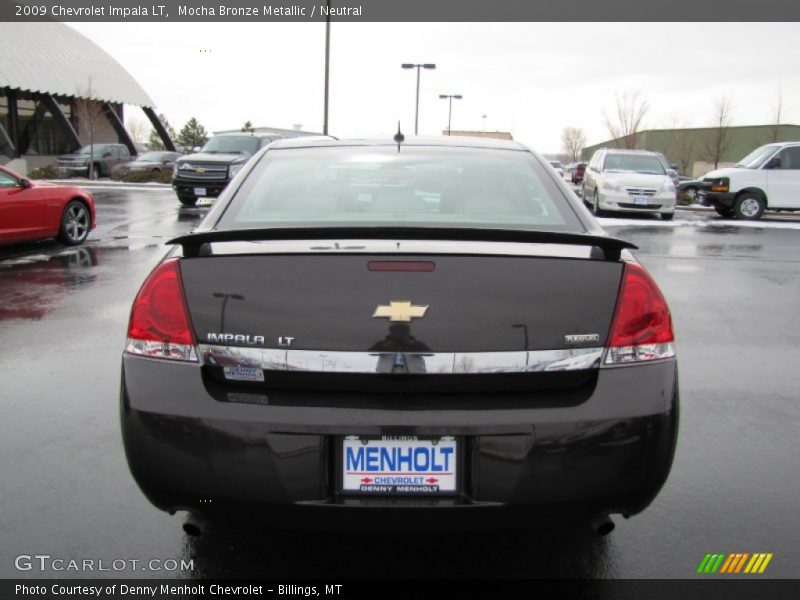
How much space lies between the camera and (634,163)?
1830cm

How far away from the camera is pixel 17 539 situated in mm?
2844

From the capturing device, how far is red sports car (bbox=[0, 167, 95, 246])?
32.6 ft

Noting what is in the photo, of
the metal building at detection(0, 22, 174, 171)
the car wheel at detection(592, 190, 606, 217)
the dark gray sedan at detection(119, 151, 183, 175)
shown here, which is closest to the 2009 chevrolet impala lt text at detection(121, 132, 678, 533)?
the car wheel at detection(592, 190, 606, 217)

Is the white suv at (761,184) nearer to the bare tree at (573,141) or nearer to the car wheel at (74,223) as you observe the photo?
the car wheel at (74,223)

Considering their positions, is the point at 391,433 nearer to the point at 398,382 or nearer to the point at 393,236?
the point at 398,382

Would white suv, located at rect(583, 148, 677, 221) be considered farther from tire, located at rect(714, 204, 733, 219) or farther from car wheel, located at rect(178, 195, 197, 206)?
car wheel, located at rect(178, 195, 197, 206)

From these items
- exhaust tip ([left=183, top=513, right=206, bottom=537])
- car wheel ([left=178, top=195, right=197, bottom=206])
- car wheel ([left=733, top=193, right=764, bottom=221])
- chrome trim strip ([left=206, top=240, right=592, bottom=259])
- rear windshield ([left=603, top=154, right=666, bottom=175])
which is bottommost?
exhaust tip ([left=183, top=513, right=206, bottom=537])

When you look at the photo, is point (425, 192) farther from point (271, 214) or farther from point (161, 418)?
point (161, 418)

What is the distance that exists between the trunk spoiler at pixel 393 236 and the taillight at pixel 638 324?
0.37 ft

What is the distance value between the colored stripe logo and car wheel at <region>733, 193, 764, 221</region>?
1700 cm

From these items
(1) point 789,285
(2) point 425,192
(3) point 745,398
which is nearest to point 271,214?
(2) point 425,192

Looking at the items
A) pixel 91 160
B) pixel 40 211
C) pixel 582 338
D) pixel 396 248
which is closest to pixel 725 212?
pixel 40 211

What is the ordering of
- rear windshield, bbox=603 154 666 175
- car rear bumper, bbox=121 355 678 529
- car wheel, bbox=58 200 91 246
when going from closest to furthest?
1. car rear bumper, bbox=121 355 678 529
2. car wheel, bbox=58 200 91 246
3. rear windshield, bbox=603 154 666 175

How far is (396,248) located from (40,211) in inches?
382
